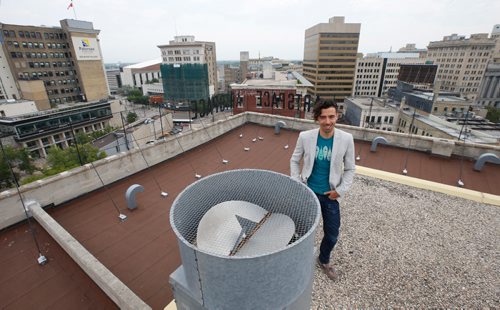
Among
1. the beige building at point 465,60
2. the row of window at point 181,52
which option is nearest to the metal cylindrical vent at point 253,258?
the row of window at point 181,52

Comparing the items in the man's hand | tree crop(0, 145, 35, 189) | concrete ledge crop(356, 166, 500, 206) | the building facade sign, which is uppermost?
the building facade sign

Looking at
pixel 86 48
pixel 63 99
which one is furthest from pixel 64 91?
pixel 86 48

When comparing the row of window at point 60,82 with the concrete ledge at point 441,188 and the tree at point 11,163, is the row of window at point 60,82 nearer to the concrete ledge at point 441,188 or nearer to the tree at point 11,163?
the tree at point 11,163

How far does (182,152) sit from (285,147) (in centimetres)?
638

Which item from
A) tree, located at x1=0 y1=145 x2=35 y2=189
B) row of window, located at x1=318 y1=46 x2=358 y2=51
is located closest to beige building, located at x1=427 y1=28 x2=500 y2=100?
row of window, located at x1=318 y1=46 x2=358 y2=51

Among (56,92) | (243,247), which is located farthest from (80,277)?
(56,92)

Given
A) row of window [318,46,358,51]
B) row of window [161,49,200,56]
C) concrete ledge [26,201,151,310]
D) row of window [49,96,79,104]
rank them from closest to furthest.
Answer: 1. concrete ledge [26,201,151,310]
2. row of window [49,96,79,104]
3. row of window [318,46,358,51]
4. row of window [161,49,200,56]

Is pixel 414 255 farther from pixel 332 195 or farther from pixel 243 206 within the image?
pixel 243 206

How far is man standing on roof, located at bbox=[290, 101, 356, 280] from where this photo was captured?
4074mm

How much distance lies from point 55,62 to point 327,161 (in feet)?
303

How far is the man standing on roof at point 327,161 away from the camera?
407cm

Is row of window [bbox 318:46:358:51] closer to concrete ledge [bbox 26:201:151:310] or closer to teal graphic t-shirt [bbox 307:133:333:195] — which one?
teal graphic t-shirt [bbox 307:133:333:195]

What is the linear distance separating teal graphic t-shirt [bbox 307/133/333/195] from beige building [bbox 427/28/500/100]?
4892 inches

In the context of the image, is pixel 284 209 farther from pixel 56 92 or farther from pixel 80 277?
pixel 56 92
